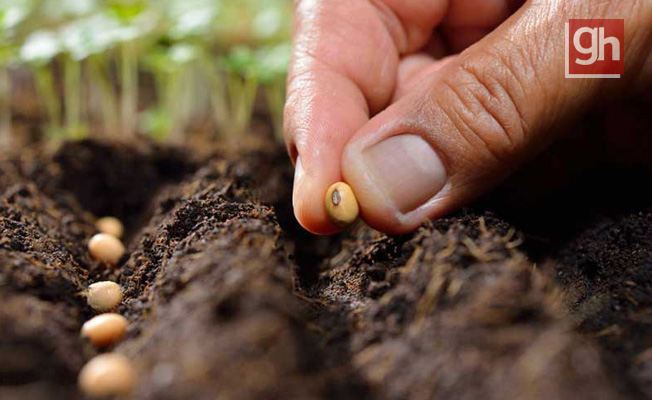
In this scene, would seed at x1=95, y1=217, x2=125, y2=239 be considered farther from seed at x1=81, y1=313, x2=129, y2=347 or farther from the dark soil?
seed at x1=81, y1=313, x2=129, y2=347

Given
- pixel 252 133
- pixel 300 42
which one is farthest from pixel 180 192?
pixel 252 133

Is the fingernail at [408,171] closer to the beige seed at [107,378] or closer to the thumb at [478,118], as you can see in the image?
the thumb at [478,118]

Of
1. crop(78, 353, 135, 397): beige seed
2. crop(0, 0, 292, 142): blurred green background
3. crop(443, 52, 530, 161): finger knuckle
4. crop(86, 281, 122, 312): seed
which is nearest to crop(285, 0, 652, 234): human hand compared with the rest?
crop(443, 52, 530, 161): finger knuckle

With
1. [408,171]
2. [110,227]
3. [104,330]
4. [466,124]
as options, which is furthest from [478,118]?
[110,227]

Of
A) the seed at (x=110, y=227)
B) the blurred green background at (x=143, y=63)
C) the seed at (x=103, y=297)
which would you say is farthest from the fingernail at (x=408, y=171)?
the blurred green background at (x=143, y=63)

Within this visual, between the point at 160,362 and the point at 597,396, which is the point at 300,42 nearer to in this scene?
the point at 160,362
